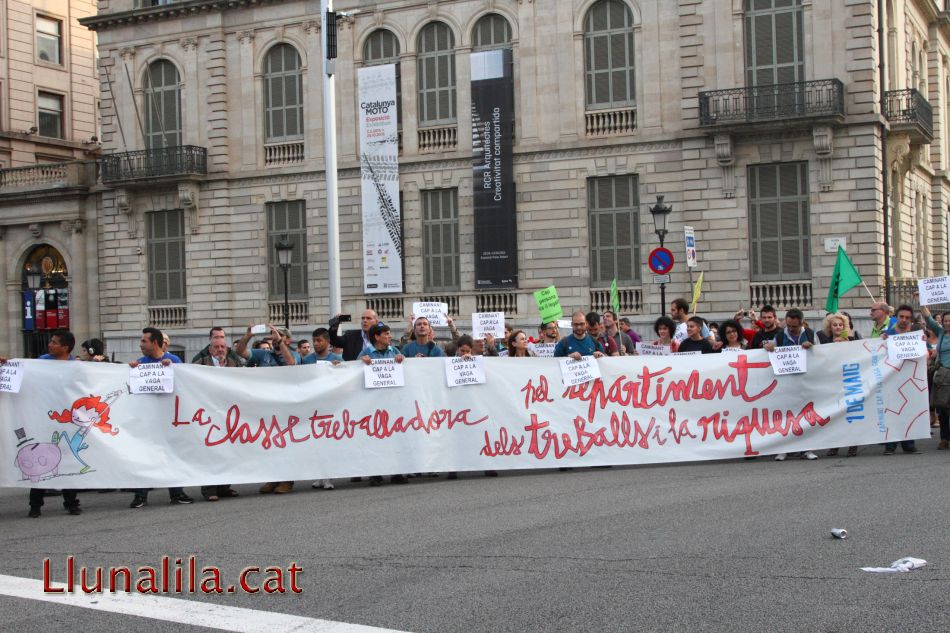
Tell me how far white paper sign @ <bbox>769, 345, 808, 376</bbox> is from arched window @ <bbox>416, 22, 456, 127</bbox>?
68.1 ft

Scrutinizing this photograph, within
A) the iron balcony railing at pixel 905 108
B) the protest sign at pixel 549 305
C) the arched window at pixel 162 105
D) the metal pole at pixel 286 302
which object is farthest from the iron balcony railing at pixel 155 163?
the protest sign at pixel 549 305

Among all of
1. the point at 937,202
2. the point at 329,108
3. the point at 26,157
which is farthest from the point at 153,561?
the point at 26,157

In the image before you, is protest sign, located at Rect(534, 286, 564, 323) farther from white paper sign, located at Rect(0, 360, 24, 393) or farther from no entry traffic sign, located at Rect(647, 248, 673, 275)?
white paper sign, located at Rect(0, 360, 24, 393)

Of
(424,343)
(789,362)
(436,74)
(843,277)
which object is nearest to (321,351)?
(424,343)

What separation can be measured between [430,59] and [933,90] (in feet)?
53.8

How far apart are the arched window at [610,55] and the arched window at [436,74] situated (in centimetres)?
385

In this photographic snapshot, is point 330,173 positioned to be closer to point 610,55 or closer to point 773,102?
point 610,55

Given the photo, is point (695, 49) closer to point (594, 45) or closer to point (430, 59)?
point (594, 45)

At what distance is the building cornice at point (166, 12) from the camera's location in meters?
37.0

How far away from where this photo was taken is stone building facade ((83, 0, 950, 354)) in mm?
30734

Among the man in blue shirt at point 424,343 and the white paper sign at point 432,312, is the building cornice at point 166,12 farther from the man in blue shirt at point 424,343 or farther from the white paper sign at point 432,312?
the man in blue shirt at point 424,343

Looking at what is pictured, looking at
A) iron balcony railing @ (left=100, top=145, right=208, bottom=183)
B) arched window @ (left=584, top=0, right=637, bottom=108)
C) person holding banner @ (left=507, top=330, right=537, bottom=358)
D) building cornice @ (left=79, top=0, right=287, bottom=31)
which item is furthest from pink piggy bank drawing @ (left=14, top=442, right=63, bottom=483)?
building cornice @ (left=79, top=0, right=287, bottom=31)

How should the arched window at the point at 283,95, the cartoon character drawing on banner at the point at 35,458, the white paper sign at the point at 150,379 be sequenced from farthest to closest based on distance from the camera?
the arched window at the point at 283,95, the white paper sign at the point at 150,379, the cartoon character drawing on banner at the point at 35,458

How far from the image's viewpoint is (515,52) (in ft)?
110
